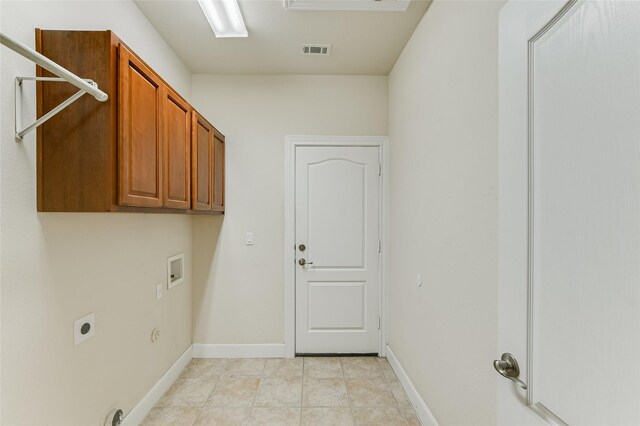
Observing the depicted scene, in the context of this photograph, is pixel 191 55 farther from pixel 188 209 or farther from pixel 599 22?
pixel 599 22

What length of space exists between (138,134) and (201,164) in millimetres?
918

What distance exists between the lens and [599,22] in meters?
0.61

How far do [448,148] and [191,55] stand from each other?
2308mm

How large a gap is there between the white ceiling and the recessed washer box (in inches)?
69.5

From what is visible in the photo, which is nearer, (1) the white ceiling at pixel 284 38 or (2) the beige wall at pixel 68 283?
(2) the beige wall at pixel 68 283

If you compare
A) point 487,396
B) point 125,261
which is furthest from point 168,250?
point 487,396

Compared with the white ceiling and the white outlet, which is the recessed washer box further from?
the white ceiling

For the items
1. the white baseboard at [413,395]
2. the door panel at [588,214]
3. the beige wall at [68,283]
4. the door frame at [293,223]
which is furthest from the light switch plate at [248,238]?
the door panel at [588,214]

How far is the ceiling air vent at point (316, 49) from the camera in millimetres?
2551

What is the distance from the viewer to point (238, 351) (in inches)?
121

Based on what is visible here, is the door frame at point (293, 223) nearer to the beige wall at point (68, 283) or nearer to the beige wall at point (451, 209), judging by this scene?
the beige wall at point (451, 209)

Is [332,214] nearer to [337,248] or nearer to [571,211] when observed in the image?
[337,248]

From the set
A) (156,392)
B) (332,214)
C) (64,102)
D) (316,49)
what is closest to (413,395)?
(332,214)

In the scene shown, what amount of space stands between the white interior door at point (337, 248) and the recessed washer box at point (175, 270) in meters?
1.06
